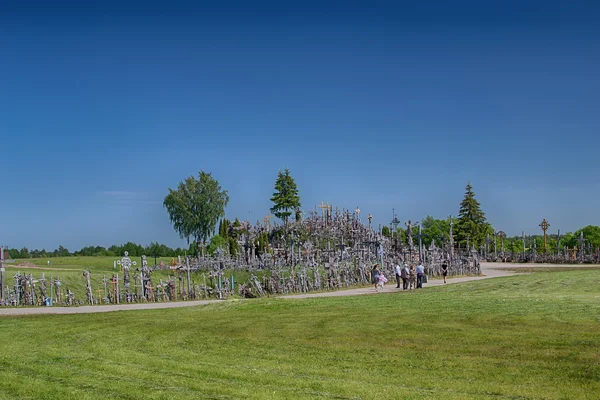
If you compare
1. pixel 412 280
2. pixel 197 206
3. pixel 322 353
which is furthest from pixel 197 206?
pixel 322 353

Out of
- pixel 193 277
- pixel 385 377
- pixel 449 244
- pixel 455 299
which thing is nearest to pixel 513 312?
pixel 455 299

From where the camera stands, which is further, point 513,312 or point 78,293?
point 78,293

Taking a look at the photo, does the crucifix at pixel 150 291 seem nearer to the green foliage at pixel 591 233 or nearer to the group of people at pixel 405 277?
the group of people at pixel 405 277

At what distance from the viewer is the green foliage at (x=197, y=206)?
78.6m

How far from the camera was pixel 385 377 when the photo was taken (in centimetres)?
1156

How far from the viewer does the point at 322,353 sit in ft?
46.4

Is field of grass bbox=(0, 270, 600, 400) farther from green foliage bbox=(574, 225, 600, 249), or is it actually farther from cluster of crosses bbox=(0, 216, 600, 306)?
green foliage bbox=(574, 225, 600, 249)

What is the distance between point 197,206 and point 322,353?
66635mm

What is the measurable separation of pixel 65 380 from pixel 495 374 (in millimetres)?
8204

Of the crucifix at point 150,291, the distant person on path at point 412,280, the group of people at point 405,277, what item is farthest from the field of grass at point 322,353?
the distant person on path at point 412,280

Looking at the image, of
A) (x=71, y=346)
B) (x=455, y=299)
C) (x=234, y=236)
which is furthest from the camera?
(x=234, y=236)

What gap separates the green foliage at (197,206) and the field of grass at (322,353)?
56074 mm

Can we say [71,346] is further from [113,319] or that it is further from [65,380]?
[113,319]

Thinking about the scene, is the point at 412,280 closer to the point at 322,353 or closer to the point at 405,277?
the point at 405,277
